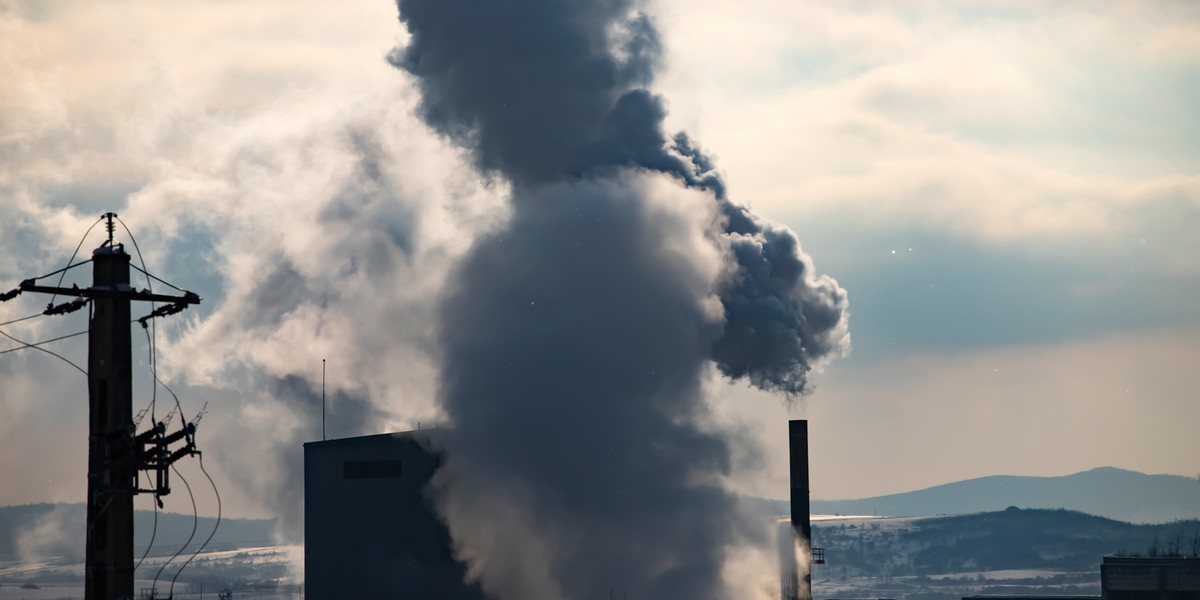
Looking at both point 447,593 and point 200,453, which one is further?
point 447,593

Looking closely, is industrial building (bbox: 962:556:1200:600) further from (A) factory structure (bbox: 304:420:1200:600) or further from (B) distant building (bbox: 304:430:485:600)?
(B) distant building (bbox: 304:430:485:600)

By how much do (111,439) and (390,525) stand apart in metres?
45.6

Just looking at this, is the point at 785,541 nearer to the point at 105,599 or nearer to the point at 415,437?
the point at 415,437

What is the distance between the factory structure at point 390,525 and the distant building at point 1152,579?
4651 cm

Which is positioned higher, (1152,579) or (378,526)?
(378,526)

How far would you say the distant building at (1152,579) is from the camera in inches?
4311

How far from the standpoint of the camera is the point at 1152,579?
111m

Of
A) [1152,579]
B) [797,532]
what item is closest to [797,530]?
[797,532]

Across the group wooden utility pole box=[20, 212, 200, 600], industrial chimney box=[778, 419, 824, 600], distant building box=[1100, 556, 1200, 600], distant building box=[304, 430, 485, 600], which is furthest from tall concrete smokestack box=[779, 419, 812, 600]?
wooden utility pole box=[20, 212, 200, 600]

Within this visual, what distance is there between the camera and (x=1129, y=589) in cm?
11144

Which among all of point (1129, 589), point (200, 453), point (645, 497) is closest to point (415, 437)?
point (645, 497)

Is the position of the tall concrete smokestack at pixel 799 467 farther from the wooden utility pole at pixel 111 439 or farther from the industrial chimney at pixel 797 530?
the wooden utility pole at pixel 111 439

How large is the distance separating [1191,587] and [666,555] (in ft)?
201

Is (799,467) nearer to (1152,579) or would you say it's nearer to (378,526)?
(378,526)
